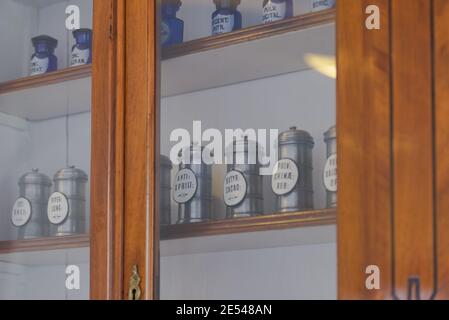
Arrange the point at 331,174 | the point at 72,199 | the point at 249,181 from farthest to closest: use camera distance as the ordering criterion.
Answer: the point at 72,199 < the point at 249,181 < the point at 331,174

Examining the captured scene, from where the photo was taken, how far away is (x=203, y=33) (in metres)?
1.82

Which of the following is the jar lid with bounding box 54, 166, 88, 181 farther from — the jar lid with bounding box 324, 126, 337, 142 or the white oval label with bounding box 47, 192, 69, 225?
the jar lid with bounding box 324, 126, 337, 142

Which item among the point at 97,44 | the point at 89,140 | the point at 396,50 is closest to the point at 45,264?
the point at 89,140

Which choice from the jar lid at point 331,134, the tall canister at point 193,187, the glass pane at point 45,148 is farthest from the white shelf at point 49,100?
the jar lid at point 331,134

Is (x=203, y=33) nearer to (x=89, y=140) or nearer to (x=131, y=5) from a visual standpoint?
(x=131, y=5)

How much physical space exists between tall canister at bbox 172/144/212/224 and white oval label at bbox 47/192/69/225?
26 centimetres

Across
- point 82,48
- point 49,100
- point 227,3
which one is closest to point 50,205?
point 49,100

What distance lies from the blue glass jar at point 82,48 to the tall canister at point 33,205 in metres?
0.23

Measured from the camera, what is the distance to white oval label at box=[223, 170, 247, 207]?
1.74 m

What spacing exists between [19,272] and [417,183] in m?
0.83

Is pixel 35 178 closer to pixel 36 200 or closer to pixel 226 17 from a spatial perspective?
pixel 36 200

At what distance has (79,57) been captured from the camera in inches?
76.4

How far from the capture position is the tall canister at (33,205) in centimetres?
196

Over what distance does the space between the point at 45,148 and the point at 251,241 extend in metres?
0.51
